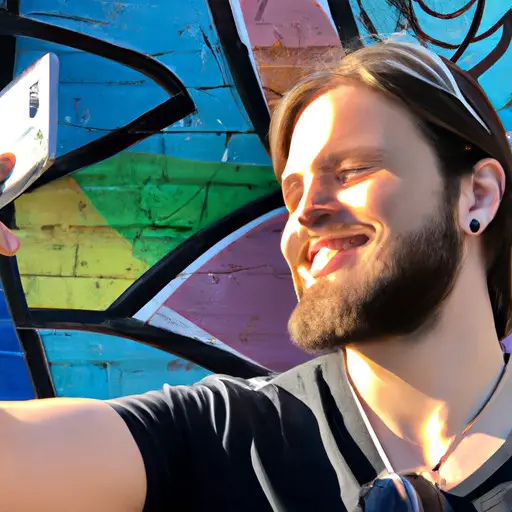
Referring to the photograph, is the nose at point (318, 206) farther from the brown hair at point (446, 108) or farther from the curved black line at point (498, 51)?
the curved black line at point (498, 51)

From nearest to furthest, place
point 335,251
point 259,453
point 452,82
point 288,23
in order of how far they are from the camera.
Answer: point 259,453
point 335,251
point 452,82
point 288,23

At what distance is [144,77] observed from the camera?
2.17 meters

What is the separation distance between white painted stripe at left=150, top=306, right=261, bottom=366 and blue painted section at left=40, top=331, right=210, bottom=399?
104 millimetres

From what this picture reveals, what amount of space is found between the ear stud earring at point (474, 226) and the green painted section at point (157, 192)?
3.72 feet

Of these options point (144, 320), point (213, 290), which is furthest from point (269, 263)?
point (144, 320)

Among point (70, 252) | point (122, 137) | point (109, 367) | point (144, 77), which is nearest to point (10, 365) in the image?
point (109, 367)

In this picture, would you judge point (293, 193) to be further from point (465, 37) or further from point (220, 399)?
point (465, 37)

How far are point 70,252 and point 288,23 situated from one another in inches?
48.6

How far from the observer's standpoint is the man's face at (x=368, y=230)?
104cm

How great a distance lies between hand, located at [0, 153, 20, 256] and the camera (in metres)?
0.81

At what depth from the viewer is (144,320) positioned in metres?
2.19

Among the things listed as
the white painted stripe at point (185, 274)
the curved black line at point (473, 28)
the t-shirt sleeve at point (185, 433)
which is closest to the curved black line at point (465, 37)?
the curved black line at point (473, 28)

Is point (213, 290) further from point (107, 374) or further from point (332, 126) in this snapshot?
point (332, 126)

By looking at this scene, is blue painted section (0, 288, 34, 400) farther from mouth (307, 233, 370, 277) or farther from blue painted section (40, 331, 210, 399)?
mouth (307, 233, 370, 277)
